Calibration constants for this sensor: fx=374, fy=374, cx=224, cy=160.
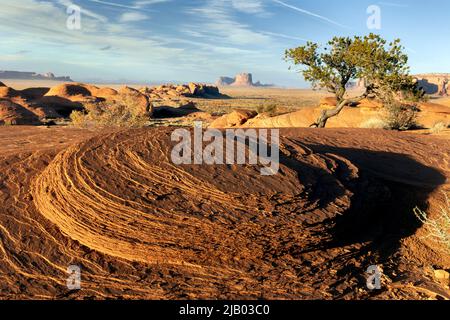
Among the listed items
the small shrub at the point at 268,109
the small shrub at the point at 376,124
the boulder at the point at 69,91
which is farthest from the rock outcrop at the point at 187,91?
the small shrub at the point at 376,124

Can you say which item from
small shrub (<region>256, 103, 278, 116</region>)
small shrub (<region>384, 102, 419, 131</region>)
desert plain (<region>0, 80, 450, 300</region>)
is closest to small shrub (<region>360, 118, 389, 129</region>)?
small shrub (<region>384, 102, 419, 131</region>)

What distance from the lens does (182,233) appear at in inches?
168

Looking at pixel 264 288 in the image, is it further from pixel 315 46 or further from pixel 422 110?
pixel 422 110

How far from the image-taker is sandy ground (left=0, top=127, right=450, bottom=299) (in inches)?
163

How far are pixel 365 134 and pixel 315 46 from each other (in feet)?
28.7

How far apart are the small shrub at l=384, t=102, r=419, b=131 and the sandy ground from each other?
44.8 feet

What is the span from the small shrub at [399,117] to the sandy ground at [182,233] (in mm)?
13660

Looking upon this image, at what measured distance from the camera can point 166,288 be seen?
4.03 m

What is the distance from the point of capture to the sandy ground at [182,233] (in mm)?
4145

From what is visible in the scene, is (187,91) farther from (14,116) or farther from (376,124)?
(376,124)

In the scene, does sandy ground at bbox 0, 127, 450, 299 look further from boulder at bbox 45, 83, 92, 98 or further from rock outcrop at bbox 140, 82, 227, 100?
rock outcrop at bbox 140, 82, 227, 100

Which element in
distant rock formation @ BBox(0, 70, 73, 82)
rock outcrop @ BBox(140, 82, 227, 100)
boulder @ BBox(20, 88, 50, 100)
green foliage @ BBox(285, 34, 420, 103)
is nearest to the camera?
green foliage @ BBox(285, 34, 420, 103)

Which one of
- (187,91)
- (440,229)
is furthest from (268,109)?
(187,91)

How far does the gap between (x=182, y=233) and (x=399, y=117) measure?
17.2 metres
